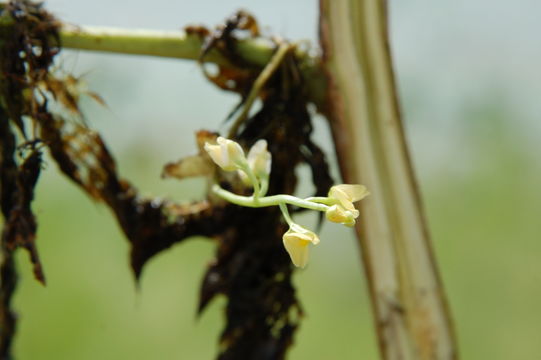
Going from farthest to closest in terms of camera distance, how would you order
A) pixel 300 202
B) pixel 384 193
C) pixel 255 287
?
pixel 255 287 < pixel 384 193 < pixel 300 202

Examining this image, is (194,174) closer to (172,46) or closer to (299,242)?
(172,46)

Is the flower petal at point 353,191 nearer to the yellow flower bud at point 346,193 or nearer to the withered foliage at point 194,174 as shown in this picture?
the yellow flower bud at point 346,193

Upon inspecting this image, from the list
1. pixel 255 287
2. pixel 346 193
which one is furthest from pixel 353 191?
pixel 255 287

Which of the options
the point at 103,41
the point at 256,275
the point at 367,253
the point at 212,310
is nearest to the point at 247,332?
the point at 256,275

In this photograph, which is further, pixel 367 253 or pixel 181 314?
pixel 181 314

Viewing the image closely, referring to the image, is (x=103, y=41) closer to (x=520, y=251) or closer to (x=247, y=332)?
(x=247, y=332)

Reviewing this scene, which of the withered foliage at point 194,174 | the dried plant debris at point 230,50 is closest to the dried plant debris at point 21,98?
the withered foliage at point 194,174
